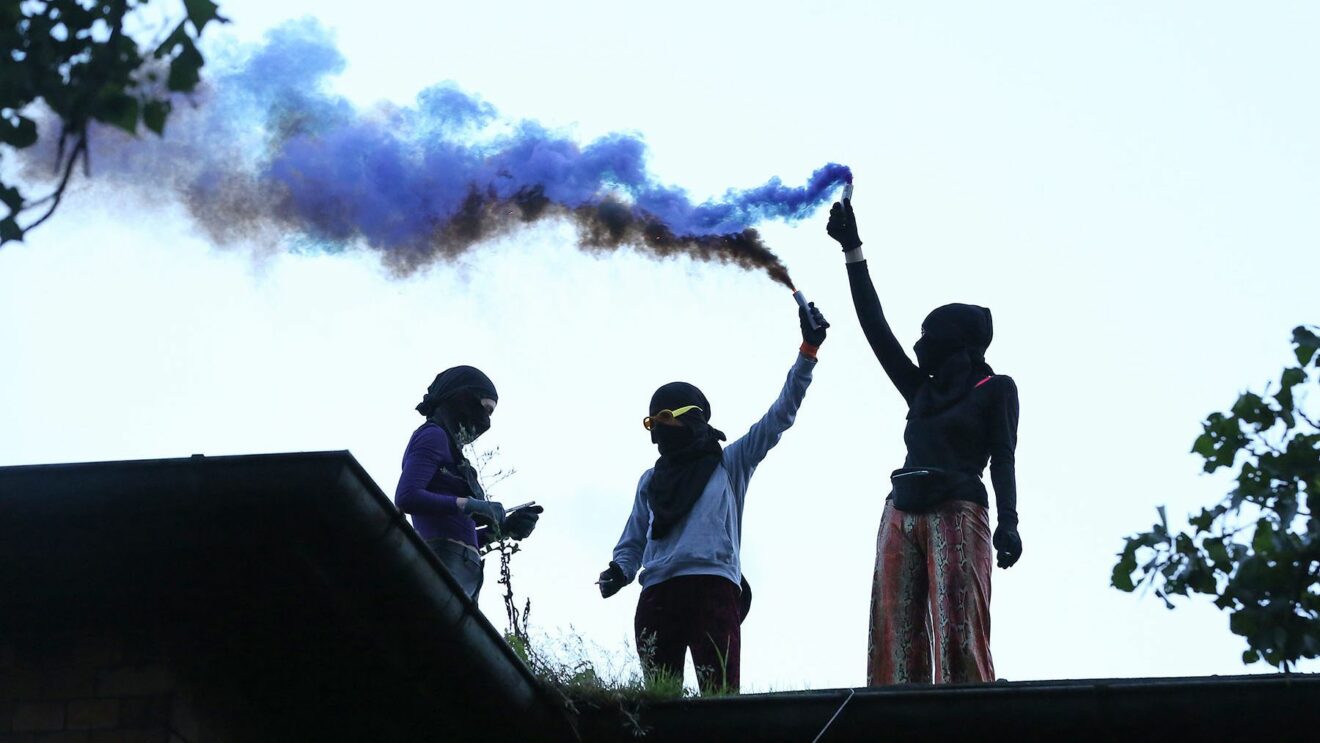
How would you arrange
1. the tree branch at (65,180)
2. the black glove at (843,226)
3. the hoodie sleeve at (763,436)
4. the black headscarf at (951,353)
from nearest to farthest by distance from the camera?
1. the tree branch at (65,180)
2. the black headscarf at (951,353)
3. the hoodie sleeve at (763,436)
4. the black glove at (843,226)

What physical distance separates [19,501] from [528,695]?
1.78m

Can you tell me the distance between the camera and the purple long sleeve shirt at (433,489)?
827 centimetres

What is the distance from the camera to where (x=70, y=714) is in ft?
20.6

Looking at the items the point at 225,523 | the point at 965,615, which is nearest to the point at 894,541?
the point at 965,615

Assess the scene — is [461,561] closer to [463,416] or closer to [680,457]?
[463,416]

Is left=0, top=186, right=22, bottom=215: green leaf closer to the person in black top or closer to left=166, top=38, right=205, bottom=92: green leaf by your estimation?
left=166, top=38, right=205, bottom=92: green leaf

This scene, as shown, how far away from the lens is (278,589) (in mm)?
6336

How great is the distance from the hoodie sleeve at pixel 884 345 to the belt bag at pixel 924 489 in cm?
61

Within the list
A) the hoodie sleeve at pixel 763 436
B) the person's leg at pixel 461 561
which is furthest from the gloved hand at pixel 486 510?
the hoodie sleeve at pixel 763 436

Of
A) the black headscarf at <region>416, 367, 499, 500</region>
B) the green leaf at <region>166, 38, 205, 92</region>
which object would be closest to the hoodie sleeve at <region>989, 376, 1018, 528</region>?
the black headscarf at <region>416, 367, 499, 500</region>

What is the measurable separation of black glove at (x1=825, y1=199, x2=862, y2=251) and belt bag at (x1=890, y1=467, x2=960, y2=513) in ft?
4.63

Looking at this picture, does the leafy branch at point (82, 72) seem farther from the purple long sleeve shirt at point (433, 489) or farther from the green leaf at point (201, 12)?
the purple long sleeve shirt at point (433, 489)

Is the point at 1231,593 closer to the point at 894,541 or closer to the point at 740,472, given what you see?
the point at 894,541

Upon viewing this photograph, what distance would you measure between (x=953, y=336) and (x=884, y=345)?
341mm
